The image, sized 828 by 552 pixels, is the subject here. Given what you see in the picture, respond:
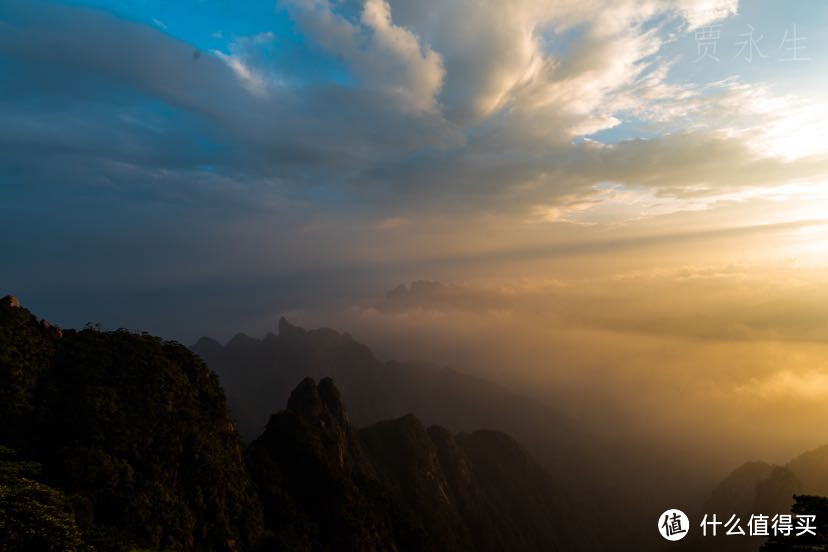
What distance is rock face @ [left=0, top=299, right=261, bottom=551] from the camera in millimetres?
50281

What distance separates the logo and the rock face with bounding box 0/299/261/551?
211 feet

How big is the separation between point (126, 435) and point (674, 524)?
81.0 m

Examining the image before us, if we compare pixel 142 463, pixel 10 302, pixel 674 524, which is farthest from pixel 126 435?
pixel 674 524

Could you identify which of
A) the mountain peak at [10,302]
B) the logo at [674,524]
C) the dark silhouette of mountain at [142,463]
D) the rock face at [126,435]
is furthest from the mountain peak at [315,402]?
the logo at [674,524]

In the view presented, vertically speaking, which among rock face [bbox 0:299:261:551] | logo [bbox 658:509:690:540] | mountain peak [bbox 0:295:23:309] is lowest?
logo [bbox 658:509:690:540]

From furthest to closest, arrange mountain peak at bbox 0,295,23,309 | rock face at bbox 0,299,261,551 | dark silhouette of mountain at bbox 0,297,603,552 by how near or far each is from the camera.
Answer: mountain peak at bbox 0,295,23,309
rock face at bbox 0,299,261,551
dark silhouette of mountain at bbox 0,297,603,552

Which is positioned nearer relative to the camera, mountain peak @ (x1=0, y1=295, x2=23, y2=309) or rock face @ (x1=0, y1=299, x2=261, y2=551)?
rock face @ (x1=0, y1=299, x2=261, y2=551)

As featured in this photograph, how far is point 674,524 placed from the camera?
230 ft

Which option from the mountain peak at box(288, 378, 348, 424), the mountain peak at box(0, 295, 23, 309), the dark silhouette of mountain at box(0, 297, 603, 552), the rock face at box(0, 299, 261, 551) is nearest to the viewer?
the dark silhouette of mountain at box(0, 297, 603, 552)

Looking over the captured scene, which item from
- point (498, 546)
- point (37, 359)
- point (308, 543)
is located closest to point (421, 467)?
point (498, 546)

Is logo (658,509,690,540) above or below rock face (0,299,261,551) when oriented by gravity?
below

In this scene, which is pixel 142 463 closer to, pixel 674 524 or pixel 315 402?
pixel 674 524

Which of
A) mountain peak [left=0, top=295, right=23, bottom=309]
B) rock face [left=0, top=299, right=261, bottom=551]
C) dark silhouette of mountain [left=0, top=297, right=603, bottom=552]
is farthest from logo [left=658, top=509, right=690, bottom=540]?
mountain peak [left=0, top=295, right=23, bottom=309]

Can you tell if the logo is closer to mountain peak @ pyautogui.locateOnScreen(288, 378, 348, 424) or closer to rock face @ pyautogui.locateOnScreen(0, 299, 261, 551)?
rock face @ pyautogui.locateOnScreen(0, 299, 261, 551)
